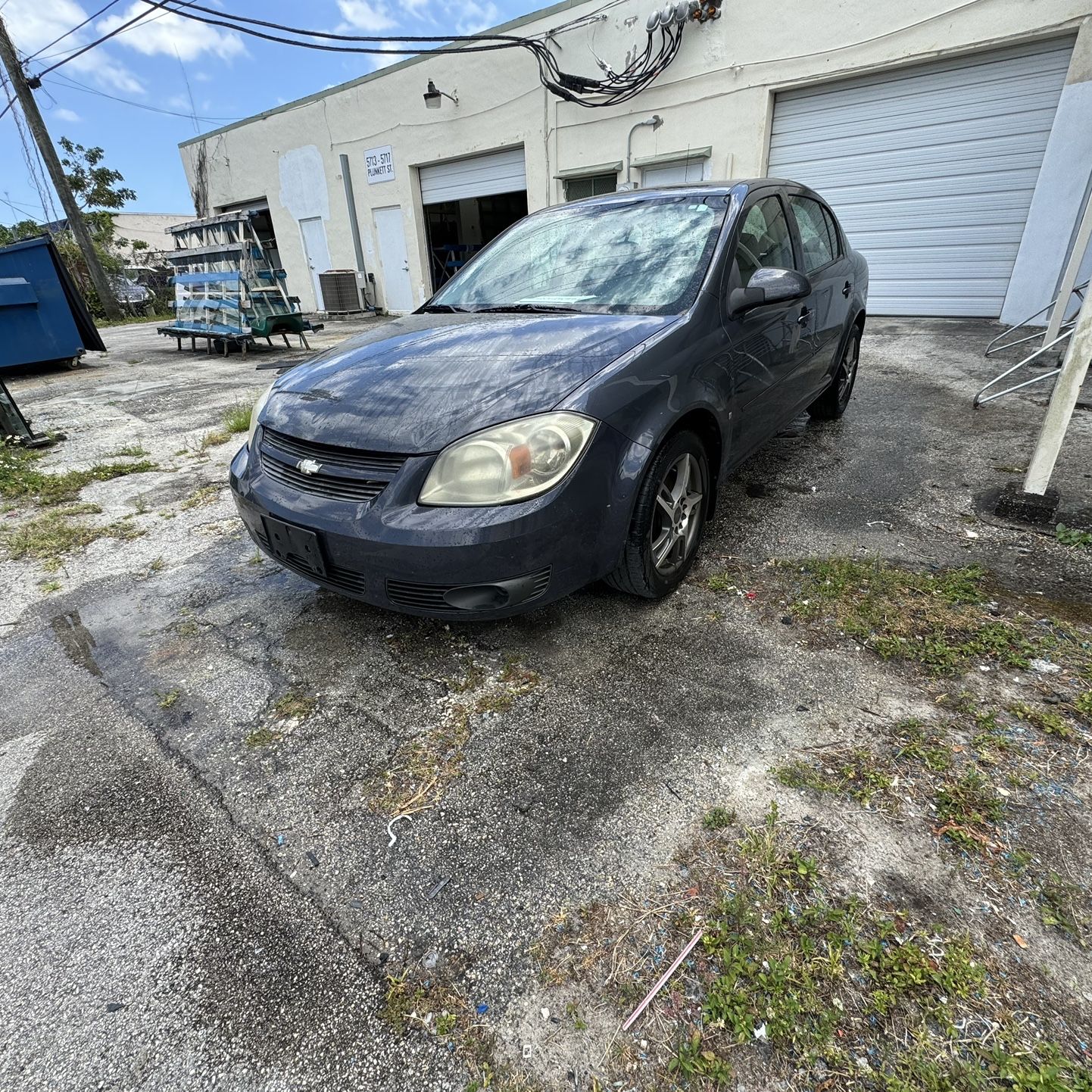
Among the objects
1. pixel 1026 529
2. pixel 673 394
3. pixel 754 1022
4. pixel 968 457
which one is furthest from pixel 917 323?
pixel 754 1022

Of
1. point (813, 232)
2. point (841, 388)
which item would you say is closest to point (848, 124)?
point (841, 388)

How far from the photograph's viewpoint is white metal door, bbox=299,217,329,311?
16.2 m

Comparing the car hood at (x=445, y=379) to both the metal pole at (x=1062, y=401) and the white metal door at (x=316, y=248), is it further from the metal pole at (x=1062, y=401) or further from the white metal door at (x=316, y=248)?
the white metal door at (x=316, y=248)

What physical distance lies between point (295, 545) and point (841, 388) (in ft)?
13.6

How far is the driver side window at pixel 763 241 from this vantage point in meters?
2.72

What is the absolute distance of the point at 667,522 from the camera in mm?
2441

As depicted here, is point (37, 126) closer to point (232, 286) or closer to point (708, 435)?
point (232, 286)

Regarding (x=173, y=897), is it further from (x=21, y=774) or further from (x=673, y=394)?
(x=673, y=394)

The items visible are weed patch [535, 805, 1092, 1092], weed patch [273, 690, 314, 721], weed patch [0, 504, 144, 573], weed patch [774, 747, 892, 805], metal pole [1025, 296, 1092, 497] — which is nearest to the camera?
weed patch [535, 805, 1092, 1092]

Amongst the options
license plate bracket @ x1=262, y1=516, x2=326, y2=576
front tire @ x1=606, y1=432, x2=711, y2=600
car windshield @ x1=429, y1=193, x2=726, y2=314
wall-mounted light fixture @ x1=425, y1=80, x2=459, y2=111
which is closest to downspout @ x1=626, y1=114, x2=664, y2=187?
wall-mounted light fixture @ x1=425, y1=80, x2=459, y2=111

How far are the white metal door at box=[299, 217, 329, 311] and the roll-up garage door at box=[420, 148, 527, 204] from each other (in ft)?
12.7

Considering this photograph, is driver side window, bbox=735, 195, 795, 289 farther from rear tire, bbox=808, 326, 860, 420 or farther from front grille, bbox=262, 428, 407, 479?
front grille, bbox=262, 428, 407, 479

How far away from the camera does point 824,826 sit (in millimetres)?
1568

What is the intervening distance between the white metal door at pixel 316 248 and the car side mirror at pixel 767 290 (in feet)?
51.4
